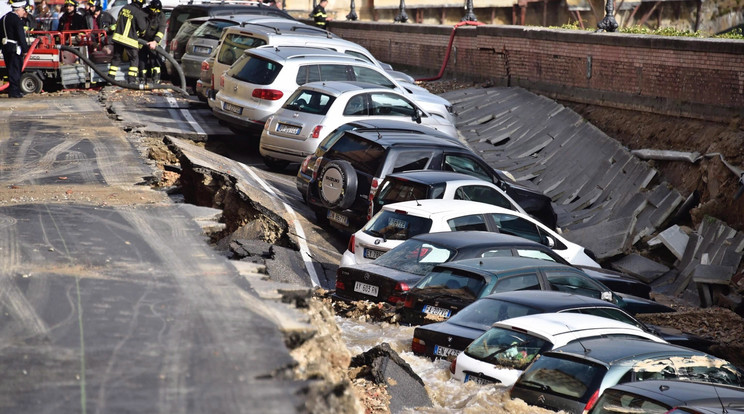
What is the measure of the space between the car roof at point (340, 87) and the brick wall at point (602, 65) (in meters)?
5.03

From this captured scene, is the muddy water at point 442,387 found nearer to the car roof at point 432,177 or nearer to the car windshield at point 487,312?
the car windshield at point 487,312

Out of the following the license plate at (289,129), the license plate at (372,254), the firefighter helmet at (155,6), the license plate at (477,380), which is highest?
the firefighter helmet at (155,6)

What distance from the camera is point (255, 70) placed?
62.9 feet

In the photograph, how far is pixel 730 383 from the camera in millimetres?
8828

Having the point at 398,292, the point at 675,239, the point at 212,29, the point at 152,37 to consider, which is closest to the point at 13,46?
the point at 152,37

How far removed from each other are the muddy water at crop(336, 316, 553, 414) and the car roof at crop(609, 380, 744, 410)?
774 millimetres

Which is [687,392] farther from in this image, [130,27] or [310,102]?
[130,27]

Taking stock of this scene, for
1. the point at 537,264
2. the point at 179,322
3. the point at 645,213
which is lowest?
the point at 645,213

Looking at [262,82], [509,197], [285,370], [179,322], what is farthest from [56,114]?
[285,370]

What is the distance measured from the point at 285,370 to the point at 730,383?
4670 mm

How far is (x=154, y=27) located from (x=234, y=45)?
419 cm

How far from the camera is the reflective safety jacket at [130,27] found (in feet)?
79.0

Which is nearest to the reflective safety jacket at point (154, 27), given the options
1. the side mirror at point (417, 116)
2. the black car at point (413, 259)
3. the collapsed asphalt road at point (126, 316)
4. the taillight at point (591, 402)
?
the side mirror at point (417, 116)

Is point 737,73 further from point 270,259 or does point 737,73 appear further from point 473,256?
point 270,259
